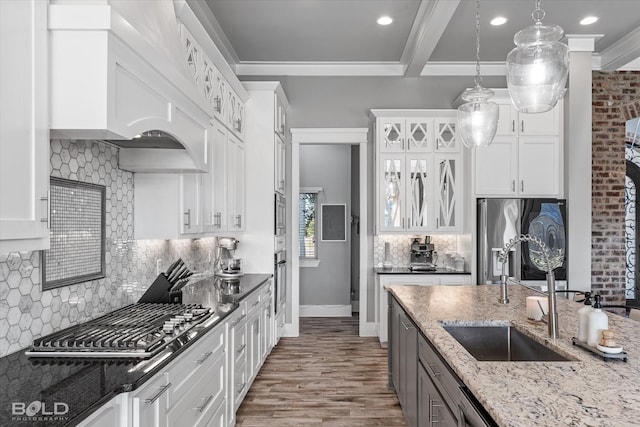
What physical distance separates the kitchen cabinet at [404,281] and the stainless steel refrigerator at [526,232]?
366mm

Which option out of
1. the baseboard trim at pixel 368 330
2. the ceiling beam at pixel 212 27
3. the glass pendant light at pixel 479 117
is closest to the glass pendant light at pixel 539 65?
the glass pendant light at pixel 479 117

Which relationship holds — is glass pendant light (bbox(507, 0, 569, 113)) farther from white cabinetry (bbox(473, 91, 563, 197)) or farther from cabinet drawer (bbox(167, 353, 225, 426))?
white cabinetry (bbox(473, 91, 563, 197))

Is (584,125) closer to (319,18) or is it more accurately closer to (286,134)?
(319,18)

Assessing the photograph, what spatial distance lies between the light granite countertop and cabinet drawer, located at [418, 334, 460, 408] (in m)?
0.07

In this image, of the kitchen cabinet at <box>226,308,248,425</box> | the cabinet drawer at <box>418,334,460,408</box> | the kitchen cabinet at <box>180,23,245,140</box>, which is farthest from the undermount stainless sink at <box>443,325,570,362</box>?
the kitchen cabinet at <box>180,23,245,140</box>

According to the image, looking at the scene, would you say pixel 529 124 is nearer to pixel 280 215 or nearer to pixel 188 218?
pixel 280 215

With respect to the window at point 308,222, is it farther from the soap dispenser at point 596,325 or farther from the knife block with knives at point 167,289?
the soap dispenser at point 596,325

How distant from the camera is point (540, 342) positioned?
78.8 inches

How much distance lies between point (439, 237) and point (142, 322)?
415 cm

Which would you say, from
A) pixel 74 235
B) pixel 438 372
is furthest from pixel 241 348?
pixel 438 372

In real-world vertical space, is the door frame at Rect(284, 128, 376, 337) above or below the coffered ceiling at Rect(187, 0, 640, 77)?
below

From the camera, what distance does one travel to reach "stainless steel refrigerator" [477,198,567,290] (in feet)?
15.3

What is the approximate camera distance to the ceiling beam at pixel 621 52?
469 cm

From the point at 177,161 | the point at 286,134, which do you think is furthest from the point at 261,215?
the point at 177,161
